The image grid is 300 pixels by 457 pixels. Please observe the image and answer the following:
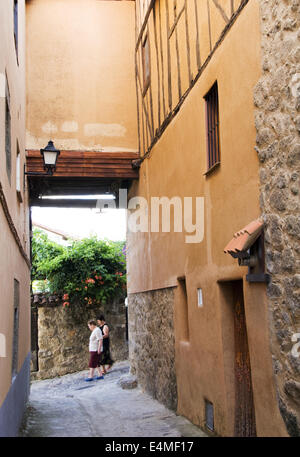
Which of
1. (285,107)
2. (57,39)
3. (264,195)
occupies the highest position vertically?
(57,39)

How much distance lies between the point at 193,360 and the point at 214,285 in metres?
1.37

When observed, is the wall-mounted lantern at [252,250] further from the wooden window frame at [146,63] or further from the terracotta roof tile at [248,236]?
the wooden window frame at [146,63]

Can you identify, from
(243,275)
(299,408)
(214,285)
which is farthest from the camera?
(214,285)

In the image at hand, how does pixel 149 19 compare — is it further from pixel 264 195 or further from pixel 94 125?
pixel 264 195

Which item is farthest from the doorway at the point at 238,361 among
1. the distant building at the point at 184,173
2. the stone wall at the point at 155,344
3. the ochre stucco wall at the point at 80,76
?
the ochre stucco wall at the point at 80,76

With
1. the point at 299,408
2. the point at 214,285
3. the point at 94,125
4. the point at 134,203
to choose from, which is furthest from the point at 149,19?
the point at 299,408

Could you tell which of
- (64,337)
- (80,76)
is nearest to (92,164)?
(80,76)

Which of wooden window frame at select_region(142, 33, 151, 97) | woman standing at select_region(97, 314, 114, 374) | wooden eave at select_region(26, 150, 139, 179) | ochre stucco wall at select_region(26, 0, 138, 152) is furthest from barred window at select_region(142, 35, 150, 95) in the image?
woman standing at select_region(97, 314, 114, 374)

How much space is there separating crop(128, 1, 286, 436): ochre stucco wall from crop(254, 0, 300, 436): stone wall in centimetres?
19

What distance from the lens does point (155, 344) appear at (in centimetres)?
951

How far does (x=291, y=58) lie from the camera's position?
4.34 meters

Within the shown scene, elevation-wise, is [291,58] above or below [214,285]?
above

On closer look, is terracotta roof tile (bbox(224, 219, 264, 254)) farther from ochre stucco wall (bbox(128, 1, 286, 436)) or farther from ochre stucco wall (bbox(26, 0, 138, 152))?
ochre stucco wall (bbox(26, 0, 138, 152))

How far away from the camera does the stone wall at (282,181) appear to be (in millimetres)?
4285
